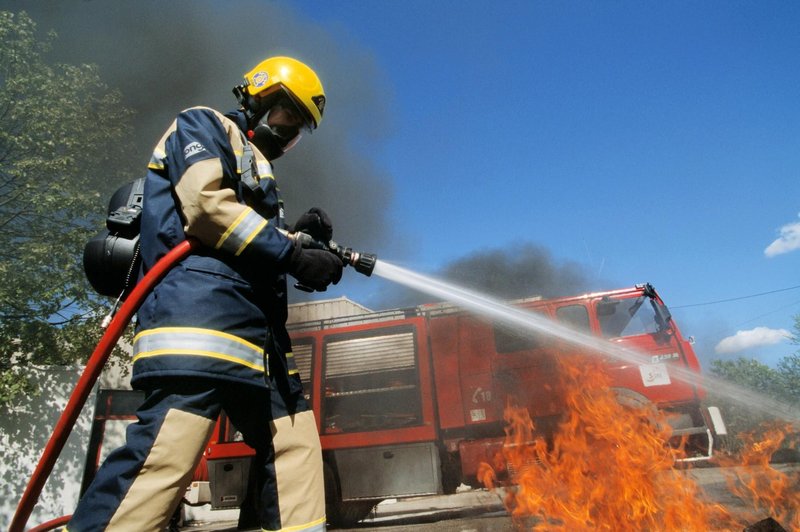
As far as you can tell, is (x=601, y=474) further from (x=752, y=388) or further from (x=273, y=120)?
(x=752, y=388)

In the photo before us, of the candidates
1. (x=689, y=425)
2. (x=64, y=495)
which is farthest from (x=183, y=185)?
(x=64, y=495)

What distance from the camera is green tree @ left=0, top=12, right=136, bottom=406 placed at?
835cm

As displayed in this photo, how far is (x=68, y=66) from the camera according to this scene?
1010cm

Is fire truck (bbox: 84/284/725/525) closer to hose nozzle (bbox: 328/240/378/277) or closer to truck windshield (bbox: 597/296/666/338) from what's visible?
truck windshield (bbox: 597/296/666/338)

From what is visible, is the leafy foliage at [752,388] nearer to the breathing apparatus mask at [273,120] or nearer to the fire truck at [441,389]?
the fire truck at [441,389]

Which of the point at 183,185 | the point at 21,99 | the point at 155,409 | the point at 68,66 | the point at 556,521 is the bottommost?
the point at 556,521

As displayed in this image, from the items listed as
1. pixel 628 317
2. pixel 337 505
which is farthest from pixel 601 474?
pixel 337 505

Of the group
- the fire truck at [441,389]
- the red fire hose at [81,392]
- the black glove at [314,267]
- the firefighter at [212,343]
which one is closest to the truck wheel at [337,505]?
the fire truck at [441,389]

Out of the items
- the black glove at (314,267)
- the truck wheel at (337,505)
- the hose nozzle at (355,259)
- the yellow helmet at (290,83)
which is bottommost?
the truck wheel at (337,505)

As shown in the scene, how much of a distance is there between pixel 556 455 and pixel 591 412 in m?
0.63

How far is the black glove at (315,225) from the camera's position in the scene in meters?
1.83

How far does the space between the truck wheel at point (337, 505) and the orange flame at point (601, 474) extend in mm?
1806

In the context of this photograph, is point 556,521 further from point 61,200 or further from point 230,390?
point 61,200

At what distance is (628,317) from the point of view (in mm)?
5977
